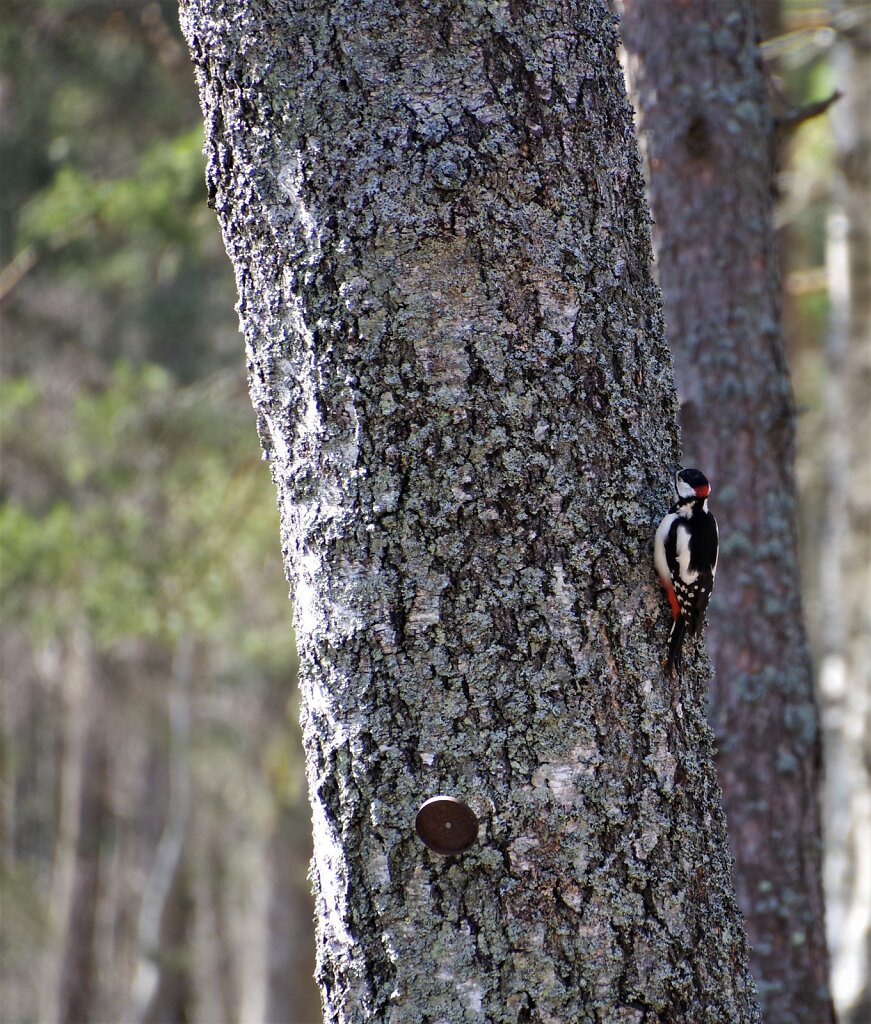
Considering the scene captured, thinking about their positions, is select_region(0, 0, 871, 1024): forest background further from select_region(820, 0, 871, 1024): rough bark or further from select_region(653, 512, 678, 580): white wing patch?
select_region(653, 512, 678, 580): white wing patch

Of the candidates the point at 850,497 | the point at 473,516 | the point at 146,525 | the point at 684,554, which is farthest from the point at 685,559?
the point at 850,497

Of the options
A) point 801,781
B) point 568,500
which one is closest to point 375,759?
point 568,500

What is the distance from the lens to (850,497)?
284 inches

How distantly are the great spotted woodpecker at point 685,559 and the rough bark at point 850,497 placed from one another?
483cm

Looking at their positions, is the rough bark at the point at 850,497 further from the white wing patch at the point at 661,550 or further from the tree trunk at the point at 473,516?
the tree trunk at the point at 473,516

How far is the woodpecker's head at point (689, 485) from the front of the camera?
1.81 metres

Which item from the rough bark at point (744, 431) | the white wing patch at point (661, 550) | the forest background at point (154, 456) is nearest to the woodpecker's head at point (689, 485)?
the white wing patch at point (661, 550)

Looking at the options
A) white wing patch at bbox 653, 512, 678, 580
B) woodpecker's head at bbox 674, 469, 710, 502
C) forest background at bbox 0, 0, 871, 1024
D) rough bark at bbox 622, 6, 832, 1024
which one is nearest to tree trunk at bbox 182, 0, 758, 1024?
white wing patch at bbox 653, 512, 678, 580

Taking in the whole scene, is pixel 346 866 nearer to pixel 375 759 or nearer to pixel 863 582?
pixel 375 759

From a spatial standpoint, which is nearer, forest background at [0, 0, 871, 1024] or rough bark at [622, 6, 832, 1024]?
rough bark at [622, 6, 832, 1024]

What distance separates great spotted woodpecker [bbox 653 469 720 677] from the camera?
165 centimetres

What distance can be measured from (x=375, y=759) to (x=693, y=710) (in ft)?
1.57

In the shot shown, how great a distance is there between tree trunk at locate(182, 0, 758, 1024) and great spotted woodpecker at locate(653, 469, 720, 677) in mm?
40

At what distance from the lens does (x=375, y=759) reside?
5.05ft
